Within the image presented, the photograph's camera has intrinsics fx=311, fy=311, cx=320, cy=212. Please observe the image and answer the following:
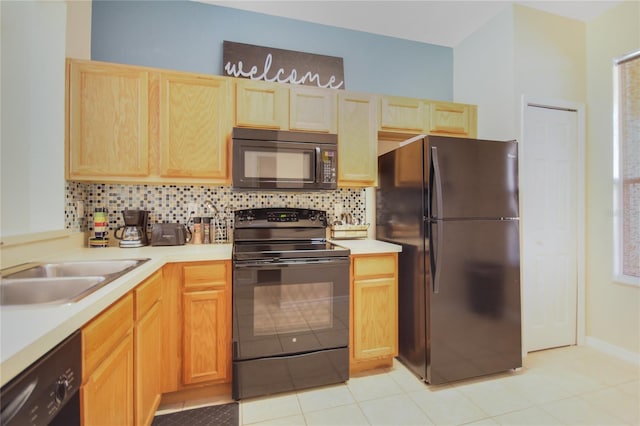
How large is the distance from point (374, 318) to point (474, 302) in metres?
0.70

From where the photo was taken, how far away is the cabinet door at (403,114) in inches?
101

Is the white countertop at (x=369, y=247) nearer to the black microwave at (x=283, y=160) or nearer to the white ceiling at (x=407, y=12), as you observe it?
the black microwave at (x=283, y=160)

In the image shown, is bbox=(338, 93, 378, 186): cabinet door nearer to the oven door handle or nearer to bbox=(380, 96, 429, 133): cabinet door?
bbox=(380, 96, 429, 133): cabinet door

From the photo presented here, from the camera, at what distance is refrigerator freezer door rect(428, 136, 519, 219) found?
6.83ft

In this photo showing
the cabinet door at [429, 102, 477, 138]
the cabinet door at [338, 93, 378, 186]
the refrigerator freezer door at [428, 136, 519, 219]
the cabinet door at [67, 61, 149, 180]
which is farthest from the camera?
the cabinet door at [429, 102, 477, 138]

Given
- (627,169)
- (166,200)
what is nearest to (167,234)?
(166,200)

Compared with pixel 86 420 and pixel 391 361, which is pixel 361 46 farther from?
pixel 86 420

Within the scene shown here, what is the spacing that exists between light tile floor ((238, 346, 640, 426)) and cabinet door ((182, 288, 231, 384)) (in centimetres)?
29

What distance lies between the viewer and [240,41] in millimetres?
2574

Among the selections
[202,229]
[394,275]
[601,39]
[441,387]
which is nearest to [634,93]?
[601,39]

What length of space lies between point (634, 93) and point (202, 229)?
3484 mm

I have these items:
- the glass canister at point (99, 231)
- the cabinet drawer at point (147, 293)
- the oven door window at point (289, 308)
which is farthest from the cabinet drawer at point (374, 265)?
the glass canister at point (99, 231)

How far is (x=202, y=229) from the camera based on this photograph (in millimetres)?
2377

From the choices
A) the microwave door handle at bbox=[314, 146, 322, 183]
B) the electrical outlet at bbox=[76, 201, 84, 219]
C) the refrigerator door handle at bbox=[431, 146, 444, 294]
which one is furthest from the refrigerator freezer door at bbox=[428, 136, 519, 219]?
the electrical outlet at bbox=[76, 201, 84, 219]
